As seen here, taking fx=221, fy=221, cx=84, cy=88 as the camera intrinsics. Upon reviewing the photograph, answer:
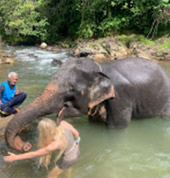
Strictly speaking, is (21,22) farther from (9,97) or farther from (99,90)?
(99,90)

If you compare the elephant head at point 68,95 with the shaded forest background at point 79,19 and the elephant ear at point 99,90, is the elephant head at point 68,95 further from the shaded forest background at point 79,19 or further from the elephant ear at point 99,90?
the shaded forest background at point 79,19

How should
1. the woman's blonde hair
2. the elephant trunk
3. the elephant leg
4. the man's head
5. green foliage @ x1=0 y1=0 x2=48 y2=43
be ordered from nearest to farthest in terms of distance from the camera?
the woman's blonde hair → the elephant trunk → the elephant leg → the man's head → green foliage @ x1=0 y1=0 x2=48 y2=43

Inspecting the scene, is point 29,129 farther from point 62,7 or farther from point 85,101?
point 62,7

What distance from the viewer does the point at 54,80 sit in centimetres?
285

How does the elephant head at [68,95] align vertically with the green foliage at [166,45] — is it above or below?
above

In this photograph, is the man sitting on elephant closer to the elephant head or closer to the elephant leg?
the elephant head

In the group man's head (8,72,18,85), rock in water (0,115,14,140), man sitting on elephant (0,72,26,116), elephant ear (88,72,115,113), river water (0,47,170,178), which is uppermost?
elephant ear (88,72,115,113)

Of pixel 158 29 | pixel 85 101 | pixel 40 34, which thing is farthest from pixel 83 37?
pixel 85 101

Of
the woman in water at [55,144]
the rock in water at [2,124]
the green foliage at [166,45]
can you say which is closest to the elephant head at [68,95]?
the woman in water at [55,144]

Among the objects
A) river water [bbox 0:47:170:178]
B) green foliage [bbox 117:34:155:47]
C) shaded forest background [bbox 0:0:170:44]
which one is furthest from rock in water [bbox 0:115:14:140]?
shaded forest background [bbox 0:0:170:44]

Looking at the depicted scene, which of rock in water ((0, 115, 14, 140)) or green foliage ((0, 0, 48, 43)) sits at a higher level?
green foliage ((0, 0, 48, 43))

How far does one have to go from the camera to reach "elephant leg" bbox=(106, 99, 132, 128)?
330 cm

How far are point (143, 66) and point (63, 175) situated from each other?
2078 mm

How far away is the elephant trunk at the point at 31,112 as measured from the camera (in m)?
2.68
